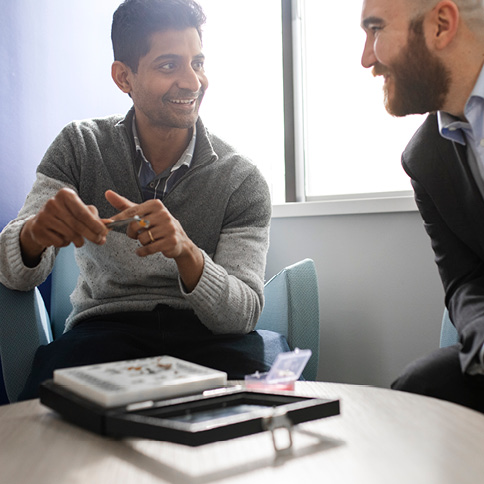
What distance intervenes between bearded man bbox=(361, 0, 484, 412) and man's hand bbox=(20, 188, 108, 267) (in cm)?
73

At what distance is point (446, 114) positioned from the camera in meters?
1.45

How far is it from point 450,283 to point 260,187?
0.55 m

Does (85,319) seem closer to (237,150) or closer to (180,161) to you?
(180,161)

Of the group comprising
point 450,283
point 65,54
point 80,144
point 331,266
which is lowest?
point 331,266

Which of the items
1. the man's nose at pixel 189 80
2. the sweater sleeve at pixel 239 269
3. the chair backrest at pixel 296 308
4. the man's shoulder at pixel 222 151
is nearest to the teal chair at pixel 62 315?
the chair backrest at pixel 296 308

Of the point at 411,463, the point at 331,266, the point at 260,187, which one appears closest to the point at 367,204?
the point at 331,266

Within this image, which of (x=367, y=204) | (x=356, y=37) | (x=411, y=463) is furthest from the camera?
(x=356, y=37)

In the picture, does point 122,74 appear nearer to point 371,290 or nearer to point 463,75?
point 463,75

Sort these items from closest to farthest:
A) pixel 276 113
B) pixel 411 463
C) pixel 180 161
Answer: pixel 411 463 → pixel 180 161 → pixel 276 113

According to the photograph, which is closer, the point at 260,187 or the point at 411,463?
the point at 411,463

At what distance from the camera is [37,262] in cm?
145

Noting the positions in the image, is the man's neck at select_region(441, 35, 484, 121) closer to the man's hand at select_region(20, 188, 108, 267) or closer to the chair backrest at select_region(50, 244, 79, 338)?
the man's hand at select_region(20, 188, 108, 267)

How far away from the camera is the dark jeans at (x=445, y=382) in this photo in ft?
3.95

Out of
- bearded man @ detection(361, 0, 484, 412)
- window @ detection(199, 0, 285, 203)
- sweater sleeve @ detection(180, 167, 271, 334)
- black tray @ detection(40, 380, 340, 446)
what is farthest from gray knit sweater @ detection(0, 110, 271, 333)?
window @ detection(199, 0, 285, 203)
